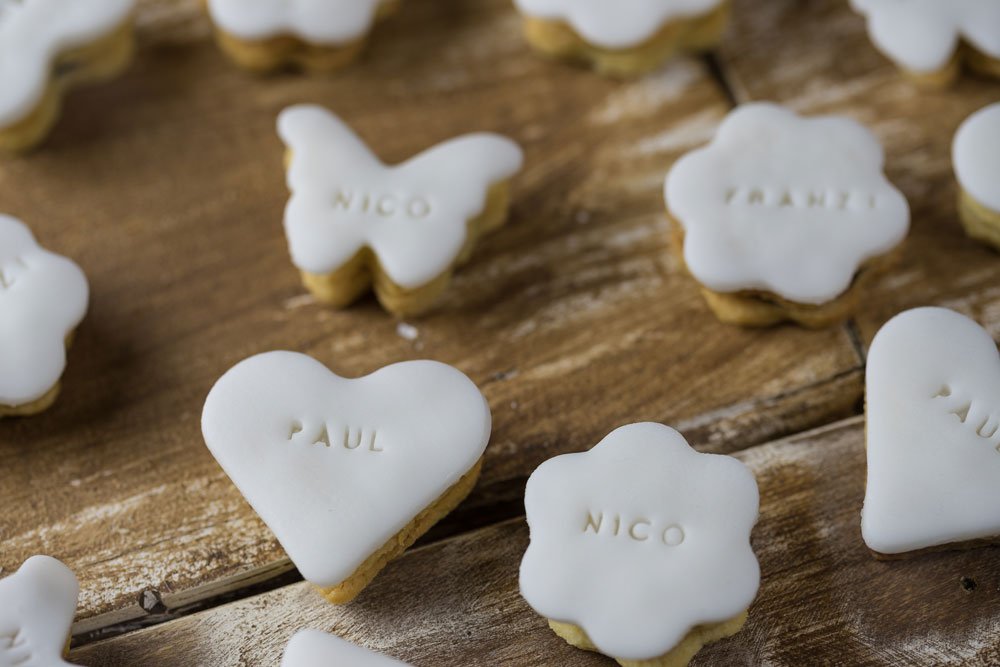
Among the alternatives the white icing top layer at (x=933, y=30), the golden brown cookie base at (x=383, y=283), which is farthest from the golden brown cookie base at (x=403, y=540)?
the white icing top layer at (x=933, y=30)

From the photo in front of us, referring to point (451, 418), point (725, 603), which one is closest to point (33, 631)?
point (451, 418)

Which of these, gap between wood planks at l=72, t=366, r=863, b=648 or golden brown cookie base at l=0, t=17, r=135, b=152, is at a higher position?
golden brown cookie base at l=0, t=17, r=135, b=152

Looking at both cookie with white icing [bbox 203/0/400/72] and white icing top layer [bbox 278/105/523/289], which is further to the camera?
cookie with white icing [bbox 203/0/400/72]

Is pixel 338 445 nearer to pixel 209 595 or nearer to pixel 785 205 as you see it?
pixel 209 595

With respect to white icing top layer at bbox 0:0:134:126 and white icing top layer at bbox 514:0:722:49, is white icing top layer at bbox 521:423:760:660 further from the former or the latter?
white icing top layer at bbox 0:0:134:126

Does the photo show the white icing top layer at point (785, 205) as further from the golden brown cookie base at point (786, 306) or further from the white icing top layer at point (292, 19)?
the white icing top layer at point (292, 19)

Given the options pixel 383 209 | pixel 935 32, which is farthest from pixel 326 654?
pixel 935 32

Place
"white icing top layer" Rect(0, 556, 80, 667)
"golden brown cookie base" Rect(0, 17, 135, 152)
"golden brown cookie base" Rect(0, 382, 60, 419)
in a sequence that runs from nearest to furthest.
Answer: "white icing top layer" Rect(0, 556, 80, 667) < "golden brown cookie base" Rect(0, 382, 60, 419) < "golden brown cookie base" Rect(0, 17, 135, 152)

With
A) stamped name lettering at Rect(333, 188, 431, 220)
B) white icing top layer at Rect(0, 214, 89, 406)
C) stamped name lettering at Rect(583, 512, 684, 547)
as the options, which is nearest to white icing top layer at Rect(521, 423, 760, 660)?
stamped name lettering at Rect(583, 512, 684, 547)

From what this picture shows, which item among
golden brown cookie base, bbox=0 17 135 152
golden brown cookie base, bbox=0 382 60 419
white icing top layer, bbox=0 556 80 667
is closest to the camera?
white icing top layer, bbox=0 556 80 667
